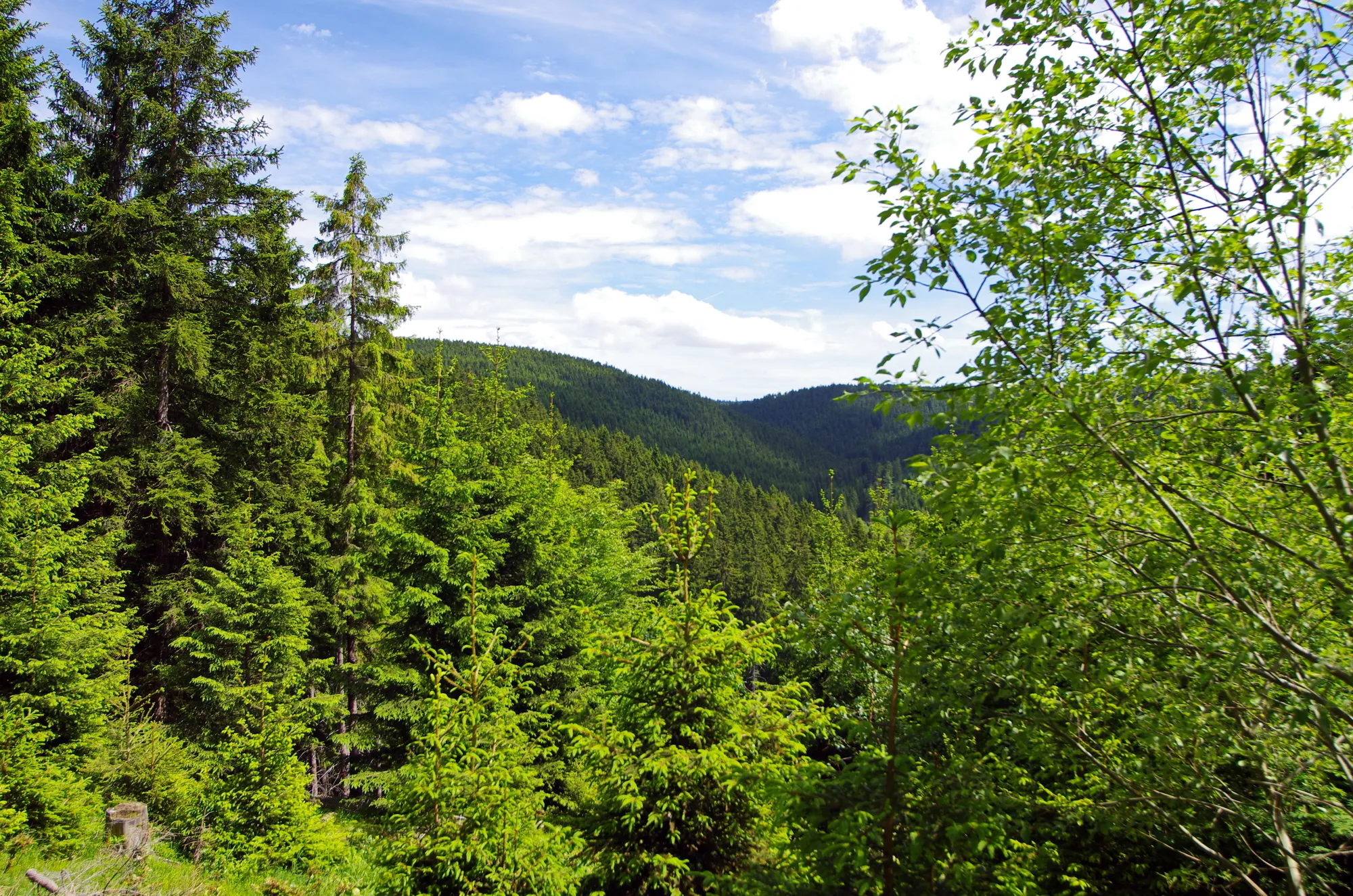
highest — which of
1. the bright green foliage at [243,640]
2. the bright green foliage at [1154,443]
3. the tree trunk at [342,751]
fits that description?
the bright green foliage at [1154,443]

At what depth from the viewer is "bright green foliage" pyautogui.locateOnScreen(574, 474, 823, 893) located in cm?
610

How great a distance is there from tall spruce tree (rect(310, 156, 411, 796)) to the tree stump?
20.1 feet

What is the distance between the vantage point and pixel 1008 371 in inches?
140


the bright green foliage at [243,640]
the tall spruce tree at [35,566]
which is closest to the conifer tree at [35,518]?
the tall spruce tree at [35,566]

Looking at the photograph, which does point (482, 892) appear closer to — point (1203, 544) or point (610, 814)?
point (610, 814)

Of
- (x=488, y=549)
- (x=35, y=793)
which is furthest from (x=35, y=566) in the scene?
(x=488, y=549)

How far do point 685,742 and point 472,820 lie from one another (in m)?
2.10

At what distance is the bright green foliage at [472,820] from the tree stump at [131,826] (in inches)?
211

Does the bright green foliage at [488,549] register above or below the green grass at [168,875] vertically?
above

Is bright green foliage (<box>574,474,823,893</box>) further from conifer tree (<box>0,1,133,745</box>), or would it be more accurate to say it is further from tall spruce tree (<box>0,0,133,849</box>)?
conifer tree (<box>0,1,133,745</box>)

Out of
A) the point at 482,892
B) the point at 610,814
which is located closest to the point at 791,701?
the point at 610,814

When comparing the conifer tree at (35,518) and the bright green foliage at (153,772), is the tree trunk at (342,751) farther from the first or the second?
the conifer tree at (35,518)

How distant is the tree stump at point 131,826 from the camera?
9289 millimetres

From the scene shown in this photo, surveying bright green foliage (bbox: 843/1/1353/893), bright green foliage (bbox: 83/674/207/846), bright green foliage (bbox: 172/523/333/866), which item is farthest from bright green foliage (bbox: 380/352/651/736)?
bright green foliage (bbox: 843/1/1353/893)
